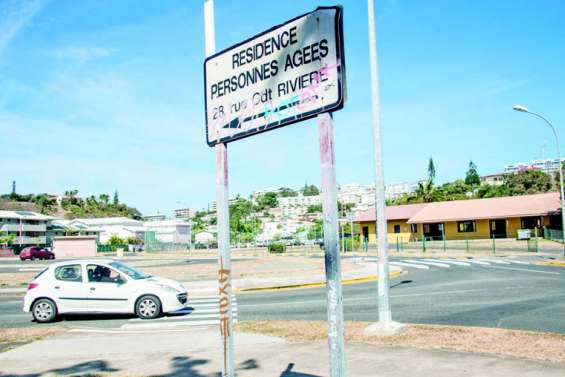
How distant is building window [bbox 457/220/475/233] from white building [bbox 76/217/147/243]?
68.3 m

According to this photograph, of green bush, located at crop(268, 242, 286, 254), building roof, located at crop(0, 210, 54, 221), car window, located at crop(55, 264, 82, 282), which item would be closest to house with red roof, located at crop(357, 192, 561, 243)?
green bush, located at crop(268, 242, 286, 254)

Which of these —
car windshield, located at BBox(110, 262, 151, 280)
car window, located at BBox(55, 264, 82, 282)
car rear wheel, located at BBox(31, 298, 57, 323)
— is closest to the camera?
car rear wheel, located at BBox(31, 298, 57, 323)

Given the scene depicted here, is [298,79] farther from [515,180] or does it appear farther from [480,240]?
[515,180]

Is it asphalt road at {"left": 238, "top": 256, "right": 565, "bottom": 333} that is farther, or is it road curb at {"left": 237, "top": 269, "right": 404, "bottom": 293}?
road curb at {"left": 237, "top": 269, "right": 404, "bottom": 293}

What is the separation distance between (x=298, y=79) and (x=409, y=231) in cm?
5887

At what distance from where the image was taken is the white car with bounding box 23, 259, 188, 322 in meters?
13.5

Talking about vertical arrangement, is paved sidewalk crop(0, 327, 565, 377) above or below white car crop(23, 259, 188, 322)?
below

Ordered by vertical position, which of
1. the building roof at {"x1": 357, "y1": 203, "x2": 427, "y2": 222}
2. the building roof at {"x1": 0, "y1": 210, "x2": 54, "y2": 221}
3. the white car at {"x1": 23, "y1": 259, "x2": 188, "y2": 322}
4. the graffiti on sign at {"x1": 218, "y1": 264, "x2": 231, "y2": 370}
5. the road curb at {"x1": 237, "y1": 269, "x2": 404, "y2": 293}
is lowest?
the road curb at {"x1": 237, "y1": 269, "x2": 404, "y2": 293}

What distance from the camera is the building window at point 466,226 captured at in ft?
179

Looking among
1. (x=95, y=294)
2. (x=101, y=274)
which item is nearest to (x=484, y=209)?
(x=101, y=274)

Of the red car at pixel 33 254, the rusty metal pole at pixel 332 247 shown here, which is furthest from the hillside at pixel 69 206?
the rusty metal pole at pixel 332 247

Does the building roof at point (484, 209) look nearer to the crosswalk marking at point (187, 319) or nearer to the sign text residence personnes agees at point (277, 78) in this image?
the crosswalk marking at point (187, 319)

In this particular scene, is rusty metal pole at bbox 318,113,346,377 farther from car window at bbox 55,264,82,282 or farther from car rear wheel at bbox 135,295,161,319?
car window at bbox 55,264,82,282

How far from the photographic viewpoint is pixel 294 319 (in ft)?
40.3
